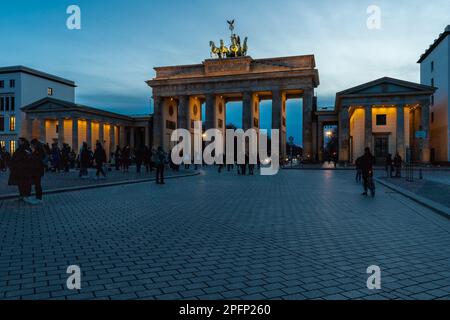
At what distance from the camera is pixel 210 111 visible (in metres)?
62.1

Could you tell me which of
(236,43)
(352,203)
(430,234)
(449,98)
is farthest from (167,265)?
(236,43)

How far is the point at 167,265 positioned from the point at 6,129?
75348 millimetres

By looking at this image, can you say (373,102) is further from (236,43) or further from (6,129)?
(6,129)

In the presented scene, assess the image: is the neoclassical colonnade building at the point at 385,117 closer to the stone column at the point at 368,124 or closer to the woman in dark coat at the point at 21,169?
the stone column at the point at 368,124

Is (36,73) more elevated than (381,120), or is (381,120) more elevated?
(36,73)

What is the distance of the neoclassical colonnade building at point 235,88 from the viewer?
5719 cm

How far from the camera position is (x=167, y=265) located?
5.18 m

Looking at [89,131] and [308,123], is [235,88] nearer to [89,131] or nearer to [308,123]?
[308,123]

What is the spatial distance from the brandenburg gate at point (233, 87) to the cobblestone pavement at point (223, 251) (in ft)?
158

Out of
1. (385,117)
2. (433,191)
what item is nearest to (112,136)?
(385,117)

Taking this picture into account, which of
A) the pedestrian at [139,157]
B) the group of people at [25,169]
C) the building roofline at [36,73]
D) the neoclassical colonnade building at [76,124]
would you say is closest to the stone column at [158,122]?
the neoclassical colonnade building at [76,124]

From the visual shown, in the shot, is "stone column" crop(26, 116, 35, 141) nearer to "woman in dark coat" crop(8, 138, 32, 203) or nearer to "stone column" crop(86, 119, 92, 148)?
"stone column" crop(86, 119, 92, 148)

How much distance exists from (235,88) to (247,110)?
13.4ft

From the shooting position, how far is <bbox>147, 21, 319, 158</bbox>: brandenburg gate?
5722cm
